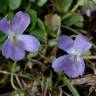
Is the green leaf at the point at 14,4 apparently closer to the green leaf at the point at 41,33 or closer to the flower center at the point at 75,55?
the green leaf at the point at 41,33

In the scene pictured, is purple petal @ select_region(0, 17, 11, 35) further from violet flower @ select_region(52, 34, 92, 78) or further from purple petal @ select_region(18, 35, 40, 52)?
violet flower @ select_region(52, 34, 92, 78)

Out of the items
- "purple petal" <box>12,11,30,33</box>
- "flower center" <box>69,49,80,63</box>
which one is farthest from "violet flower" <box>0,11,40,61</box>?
"flower center" <box>69,49,80,63</box>

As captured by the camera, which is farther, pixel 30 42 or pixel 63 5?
Result: pixel 63 5

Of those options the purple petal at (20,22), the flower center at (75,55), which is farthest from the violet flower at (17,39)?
the flower center at (75,55)

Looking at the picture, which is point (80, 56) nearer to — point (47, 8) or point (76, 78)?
point (76, 78)

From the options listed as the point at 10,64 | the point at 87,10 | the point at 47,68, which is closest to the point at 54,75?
the point at 47,68

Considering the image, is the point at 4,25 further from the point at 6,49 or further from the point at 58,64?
the point at 58,64

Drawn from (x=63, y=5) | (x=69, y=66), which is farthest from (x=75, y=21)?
(x=69, y=66)
